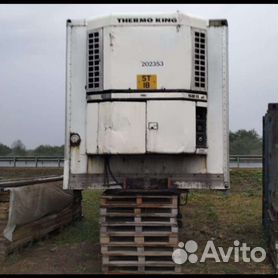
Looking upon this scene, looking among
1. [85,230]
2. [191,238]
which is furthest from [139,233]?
[85,230]

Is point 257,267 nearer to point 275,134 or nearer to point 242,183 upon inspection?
point 275,134

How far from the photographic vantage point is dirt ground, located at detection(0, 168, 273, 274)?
277 inches

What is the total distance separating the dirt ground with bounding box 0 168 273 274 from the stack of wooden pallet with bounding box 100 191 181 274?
51 cm

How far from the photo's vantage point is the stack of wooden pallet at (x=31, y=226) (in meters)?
7.36

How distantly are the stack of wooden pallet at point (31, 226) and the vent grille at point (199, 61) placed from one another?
3441 mm

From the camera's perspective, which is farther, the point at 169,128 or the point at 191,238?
Answer: the point at 191,238

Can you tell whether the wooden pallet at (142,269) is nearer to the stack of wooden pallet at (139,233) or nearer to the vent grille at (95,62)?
the stack of wooden pallet at (139,233)

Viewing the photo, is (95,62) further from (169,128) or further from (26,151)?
(26,151)

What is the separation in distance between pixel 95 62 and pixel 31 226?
3.14 meters

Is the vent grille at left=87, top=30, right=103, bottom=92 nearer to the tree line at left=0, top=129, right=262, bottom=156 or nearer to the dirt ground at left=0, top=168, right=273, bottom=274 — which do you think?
the dirt ground at left=0, top=168, right=273, bottom=274

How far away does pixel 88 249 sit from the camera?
27.0 ft

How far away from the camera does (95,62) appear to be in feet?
22.6

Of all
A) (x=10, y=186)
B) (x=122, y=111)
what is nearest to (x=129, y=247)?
(x=122, y=111)

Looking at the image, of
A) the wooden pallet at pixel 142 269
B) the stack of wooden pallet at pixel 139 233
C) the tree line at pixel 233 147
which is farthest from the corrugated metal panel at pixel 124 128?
the tree line at pixel 233 147
